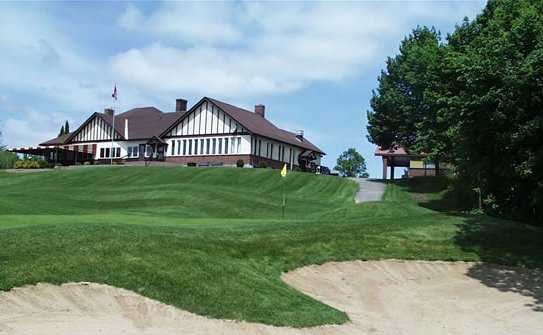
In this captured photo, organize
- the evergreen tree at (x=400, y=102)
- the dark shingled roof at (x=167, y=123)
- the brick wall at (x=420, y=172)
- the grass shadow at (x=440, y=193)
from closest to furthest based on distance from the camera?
the grass shadow at (x=440, y=193) < the evergreen tree at (x=400, y=102) < the dark shingled roof at (x=167, y=123) < the brick wall at (x=420, y=172)

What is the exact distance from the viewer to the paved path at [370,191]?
1911 inches

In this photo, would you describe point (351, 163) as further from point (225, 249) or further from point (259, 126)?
point (225, 249)

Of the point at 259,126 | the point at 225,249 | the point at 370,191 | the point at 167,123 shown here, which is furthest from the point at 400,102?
the point at 225,249

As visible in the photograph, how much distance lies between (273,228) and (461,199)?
87.1 feet

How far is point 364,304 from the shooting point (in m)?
14.7

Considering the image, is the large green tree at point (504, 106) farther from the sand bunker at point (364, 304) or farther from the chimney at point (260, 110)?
the chimney at point (260, 110)

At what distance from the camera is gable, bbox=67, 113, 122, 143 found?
264 ft

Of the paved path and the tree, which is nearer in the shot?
the paved path

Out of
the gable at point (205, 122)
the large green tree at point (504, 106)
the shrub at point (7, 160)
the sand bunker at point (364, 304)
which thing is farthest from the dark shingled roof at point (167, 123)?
the sand bunker at point (364, 304)

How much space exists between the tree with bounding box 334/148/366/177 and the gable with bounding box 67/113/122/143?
7072cm

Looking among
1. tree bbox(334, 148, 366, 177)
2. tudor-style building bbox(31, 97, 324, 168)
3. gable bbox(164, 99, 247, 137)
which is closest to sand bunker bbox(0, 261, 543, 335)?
tudor-style building bbox(31, 97, 324, 168)

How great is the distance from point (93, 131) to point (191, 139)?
58.6 feet

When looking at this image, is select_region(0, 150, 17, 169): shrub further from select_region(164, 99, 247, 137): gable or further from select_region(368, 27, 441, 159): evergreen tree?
select_region(368, 27, 441, 159): evergreen tree

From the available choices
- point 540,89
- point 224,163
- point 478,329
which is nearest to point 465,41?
point 540,89
